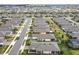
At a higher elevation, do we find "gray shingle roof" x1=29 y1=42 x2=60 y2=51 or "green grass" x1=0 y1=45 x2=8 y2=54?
"gray shingle roof" x1=29 y1=42 x2=60 y2=51

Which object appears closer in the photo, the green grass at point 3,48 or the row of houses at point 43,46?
the row of houses at point 43,46

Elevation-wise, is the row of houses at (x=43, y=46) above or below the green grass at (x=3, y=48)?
above

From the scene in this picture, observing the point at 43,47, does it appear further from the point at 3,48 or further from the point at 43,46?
the point at 3,48

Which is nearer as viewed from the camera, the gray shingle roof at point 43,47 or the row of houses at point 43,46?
the row of houses at point 43,46

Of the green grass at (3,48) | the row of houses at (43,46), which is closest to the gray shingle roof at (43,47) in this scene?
the row of houses at (43,46)

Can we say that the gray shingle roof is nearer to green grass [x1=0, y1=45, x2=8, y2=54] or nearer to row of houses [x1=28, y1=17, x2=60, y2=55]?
row of houses [x1=28, y1=17, x2=60, y2=55]

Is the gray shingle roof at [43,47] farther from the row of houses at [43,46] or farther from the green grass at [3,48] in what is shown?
the green grass at [3,48]

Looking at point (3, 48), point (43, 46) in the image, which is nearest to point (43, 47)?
point (43, 46)

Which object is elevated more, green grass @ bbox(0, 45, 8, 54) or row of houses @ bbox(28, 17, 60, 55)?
row of houses @ bbox(28, 17, 60, 55)

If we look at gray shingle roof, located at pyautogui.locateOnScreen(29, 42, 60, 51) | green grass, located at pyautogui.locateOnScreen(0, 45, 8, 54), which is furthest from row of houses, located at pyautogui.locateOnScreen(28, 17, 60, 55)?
green grass, located at pyautogui.locateOnScreen(0, 45, 8, 54)

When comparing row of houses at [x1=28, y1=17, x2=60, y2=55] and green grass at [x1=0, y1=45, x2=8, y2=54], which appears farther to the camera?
green grass at [x1=0, y1=45, x2=8, y2=54]
